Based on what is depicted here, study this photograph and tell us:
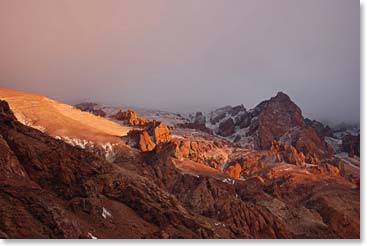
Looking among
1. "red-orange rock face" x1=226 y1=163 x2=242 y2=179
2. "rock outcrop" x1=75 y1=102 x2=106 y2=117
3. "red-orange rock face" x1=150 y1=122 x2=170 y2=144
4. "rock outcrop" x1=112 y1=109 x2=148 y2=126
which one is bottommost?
"red-orange rock face" x1=226 y1=163 x2=242 y2=179

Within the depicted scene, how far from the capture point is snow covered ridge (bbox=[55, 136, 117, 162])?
8852 mm

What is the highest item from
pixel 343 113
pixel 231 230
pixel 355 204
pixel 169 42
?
pixel 169 42

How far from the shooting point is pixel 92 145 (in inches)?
359

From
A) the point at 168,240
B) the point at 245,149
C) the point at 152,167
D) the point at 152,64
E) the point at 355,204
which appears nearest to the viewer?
the point at 168,240

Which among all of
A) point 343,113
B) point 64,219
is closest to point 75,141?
point 64,219

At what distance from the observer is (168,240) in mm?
6855

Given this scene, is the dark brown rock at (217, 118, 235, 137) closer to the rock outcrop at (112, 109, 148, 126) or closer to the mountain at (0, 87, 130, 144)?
the rock outcrop at (112, 109, 148, 126)

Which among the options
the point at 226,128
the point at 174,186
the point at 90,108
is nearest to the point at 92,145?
the point at 90,108

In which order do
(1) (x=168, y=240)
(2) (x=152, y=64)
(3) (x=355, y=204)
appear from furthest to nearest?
(2) (x=152, y=64) < (3) (x=355, y=204) < (1) (x=168, y=240)

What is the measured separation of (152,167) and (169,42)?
2.62 meters

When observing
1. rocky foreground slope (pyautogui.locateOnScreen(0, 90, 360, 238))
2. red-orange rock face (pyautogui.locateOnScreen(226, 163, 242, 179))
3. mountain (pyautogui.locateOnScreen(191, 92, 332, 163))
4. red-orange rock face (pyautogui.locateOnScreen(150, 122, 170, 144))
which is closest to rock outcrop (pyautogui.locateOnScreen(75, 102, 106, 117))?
rocky foreground slope (pyautogui.locateOnScreen(0, 90, 360, 238))

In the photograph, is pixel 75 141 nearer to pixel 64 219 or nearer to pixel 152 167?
pixel 152 167

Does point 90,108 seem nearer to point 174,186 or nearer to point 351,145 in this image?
point 174,186

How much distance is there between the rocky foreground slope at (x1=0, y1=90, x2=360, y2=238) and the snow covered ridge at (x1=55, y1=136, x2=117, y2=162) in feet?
0.22
